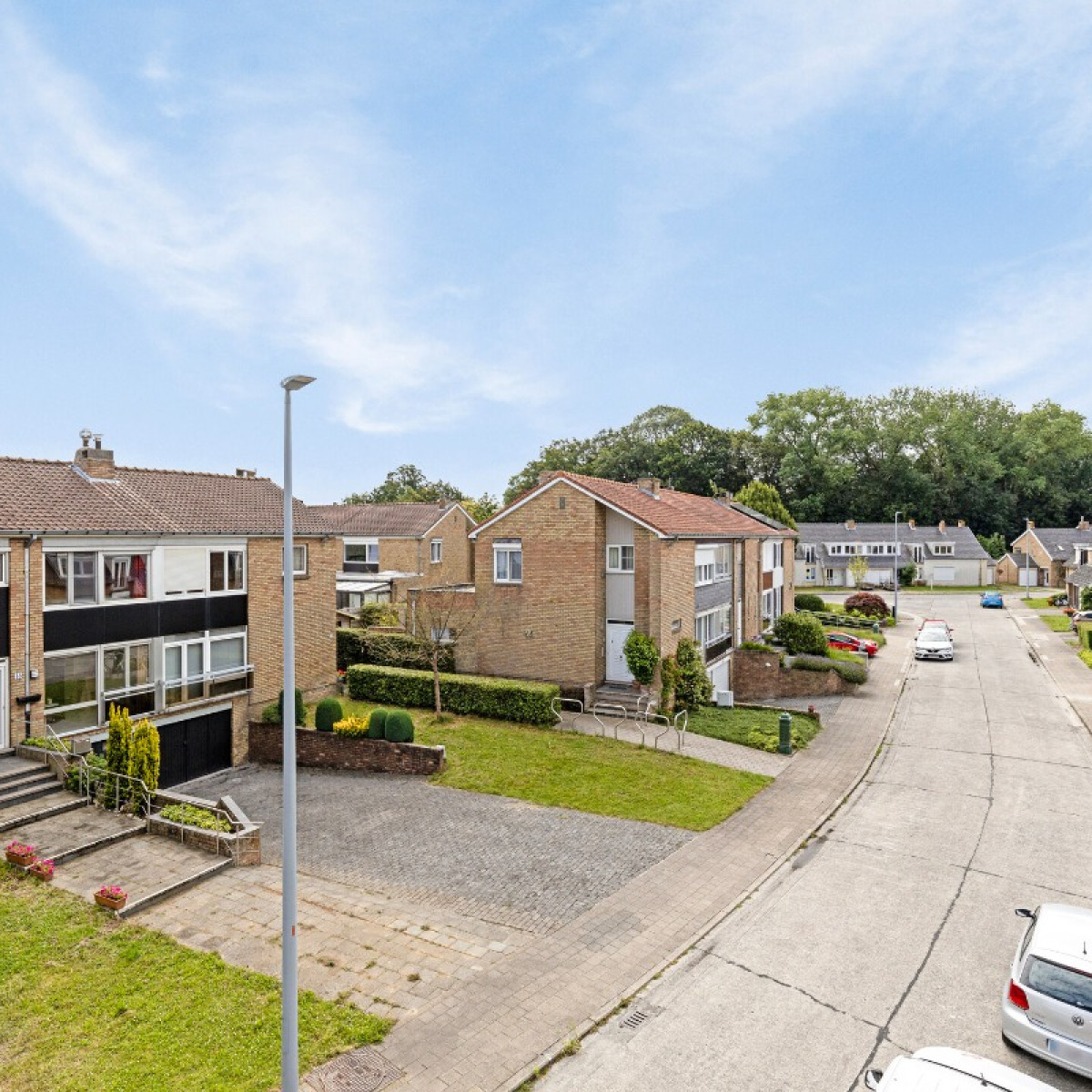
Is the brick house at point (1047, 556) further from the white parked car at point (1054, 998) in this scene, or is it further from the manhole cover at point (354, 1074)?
the manhole cover at point (354, 1074)

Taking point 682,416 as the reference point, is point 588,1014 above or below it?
below

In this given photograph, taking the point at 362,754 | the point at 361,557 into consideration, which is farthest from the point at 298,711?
the point at 361,557

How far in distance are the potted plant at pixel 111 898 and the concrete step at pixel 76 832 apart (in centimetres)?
209

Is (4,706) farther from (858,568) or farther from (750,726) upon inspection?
(858,568)

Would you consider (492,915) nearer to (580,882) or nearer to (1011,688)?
(580,882)

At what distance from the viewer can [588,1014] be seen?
9.45 metres

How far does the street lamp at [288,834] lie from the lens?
7.39 meters

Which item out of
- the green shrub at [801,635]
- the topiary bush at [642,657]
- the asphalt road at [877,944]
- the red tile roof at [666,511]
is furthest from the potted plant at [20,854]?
the green shrub at [801,635]

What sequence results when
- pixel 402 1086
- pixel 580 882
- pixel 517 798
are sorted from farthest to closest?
pixel 517 798
pixel 580 882
pixel 402 1086

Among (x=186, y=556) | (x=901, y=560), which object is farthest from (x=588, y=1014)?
(x=901, y=560)

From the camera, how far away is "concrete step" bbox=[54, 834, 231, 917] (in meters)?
12.1

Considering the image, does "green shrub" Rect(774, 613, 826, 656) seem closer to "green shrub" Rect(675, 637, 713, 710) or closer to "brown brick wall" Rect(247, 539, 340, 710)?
"green shrub" Rect(675, 637, 713, 710)

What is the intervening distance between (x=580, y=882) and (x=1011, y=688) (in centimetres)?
2449

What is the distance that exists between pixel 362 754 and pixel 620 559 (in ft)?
34.5
